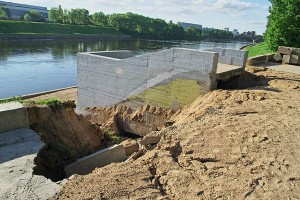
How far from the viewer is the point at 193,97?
1177cm

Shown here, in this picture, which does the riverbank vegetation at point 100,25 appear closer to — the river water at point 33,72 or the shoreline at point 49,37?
the shoreline at point 49,37

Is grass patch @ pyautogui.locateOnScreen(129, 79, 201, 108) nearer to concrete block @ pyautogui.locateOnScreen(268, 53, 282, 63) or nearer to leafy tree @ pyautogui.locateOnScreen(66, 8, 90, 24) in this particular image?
concrete block @ pyautogui.locateOnScreen(268, 53, 282, 63)

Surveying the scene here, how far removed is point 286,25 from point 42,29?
5302 cm

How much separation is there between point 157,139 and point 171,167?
2171 mm

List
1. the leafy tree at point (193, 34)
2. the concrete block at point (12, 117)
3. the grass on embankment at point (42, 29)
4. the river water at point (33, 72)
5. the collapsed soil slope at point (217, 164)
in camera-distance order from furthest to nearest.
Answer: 1. the leafy tree at point (193, 34)
2. the grass on embankment at point (42, 29)
3. the river water at point (33, 72)
4. the concrete block at point (12, 117)
5. the collapsed soil slope at point (217, 164)

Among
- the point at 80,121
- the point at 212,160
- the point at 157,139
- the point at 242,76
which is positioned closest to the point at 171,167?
the point at 212,160

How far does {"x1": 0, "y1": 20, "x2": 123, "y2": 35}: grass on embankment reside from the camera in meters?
55.5

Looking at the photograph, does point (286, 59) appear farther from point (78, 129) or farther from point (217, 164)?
point (217, 164)

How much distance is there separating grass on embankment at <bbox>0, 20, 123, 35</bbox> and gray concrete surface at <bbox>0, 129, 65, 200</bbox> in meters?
52.0

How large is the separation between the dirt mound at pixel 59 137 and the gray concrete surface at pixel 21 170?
0.66 metres

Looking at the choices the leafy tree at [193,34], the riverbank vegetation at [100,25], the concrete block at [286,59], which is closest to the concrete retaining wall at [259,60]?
the concrete block at [286,59]

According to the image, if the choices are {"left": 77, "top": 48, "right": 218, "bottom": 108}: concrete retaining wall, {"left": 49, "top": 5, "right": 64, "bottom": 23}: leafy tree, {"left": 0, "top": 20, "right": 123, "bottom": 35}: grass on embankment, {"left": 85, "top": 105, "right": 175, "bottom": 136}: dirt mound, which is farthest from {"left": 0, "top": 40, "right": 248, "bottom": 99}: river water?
{"left": 49, "top": 5, "right": 64, "bottom": 23}: leafy tree

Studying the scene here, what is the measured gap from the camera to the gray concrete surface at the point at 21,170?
196 inches

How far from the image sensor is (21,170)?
5.61m
